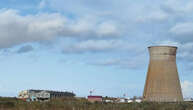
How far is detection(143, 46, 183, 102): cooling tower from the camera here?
4097 centimetres

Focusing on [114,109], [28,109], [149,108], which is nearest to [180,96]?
[149,108]

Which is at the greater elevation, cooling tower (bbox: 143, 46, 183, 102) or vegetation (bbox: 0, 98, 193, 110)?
cooling tower (bbox: 143, 46, 183, 102)

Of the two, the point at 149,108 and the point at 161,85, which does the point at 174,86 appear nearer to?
the point at 161,85

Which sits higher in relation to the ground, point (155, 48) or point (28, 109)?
point (155, 48)

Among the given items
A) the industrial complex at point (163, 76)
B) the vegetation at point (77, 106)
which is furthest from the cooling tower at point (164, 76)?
the vegetation at point (77, 106)

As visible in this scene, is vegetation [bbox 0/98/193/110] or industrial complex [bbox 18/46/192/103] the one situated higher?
industrial complex [bbox 18/46/192/103]

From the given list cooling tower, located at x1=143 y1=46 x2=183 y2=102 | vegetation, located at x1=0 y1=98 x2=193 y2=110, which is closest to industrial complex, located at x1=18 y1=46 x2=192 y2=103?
cooling tower, located at x1=143 y1=46 x2=183 y2=102

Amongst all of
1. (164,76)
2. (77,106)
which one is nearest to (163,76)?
(164,76)

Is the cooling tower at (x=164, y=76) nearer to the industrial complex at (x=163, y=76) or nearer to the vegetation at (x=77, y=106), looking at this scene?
the industrial complex at (x=163, y=76)

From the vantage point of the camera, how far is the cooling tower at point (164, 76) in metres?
41.0

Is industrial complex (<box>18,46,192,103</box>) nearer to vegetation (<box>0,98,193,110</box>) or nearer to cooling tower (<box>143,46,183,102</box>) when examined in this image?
cooling tower (<box>143,46,183,102</box>)

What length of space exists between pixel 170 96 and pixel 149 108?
53.5ft

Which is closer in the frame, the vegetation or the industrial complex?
the vegetation

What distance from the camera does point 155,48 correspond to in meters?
41.6
